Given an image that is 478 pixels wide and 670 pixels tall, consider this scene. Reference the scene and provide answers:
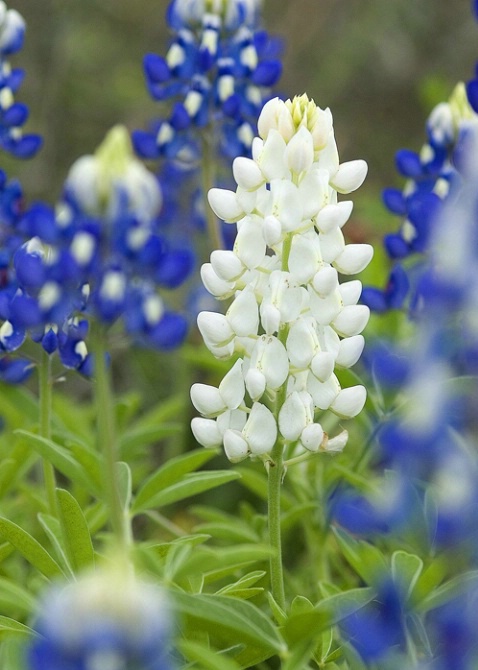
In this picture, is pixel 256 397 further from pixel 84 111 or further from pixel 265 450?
pixel 84 111

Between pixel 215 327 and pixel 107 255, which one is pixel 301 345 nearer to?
pixel 215 327

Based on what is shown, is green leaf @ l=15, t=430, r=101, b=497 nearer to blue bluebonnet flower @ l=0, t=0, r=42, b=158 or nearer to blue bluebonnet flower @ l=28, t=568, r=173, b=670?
blue bluebonnet flower @ l=28, t=568, r=173, b=670

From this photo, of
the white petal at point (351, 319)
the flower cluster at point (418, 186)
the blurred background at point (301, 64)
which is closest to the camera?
the white petal at point (351, 319)

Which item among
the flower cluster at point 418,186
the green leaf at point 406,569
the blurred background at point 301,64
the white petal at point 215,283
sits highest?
the blurred background at point 301,64

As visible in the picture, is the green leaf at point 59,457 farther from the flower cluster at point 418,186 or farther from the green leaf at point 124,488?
the flower cluster at point 418,186

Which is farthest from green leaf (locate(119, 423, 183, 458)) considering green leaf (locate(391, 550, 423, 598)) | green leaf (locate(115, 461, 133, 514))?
green leaf (locate(391, 550, 423, 598))

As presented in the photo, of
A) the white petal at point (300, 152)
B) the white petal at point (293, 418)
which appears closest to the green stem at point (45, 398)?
the white petal at point (293, 418)

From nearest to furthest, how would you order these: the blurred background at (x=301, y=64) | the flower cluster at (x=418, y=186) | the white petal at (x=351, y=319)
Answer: the white petal at (x=351, y=319), the flower cluster at (x=418, y=186), the blurred background at (x=301, y=64)
